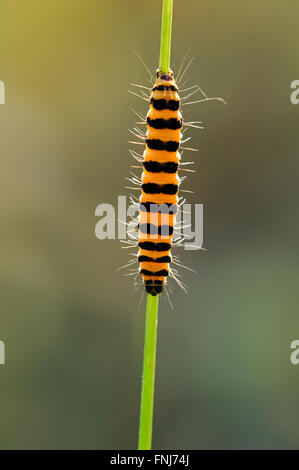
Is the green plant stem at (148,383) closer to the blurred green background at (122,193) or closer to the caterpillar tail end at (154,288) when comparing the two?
the caterpillar tail end at (154,288)

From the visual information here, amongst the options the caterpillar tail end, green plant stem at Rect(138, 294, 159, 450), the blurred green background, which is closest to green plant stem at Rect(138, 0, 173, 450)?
green plant stem at Rect(138, 294, 159, 450)

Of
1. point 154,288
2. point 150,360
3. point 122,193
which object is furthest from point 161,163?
point 122,193

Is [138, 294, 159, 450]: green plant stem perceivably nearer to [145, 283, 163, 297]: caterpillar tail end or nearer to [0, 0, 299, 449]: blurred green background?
[145, 283, 163, 297]: caterpillar tail end

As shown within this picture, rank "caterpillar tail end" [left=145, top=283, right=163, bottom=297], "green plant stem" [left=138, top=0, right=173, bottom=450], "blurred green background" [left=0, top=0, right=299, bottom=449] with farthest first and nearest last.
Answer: "blurred green background" [left=0, top=0, right=299, bottom=449]
"caterpillar tail end" [left=145, top=283, right=163, bottom=297]
"green plant stem" [left=138, top=0, right=173, bottom=450]

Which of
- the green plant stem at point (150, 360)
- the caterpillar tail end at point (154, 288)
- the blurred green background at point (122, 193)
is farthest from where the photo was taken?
the blurred green background at point (122, 193)

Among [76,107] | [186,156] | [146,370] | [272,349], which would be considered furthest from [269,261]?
[146,370]

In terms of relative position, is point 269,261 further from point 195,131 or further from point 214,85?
point 214,85

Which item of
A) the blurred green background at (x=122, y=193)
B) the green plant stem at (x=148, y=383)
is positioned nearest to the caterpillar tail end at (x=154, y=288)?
the green plant stem at (x=148, y=383)
